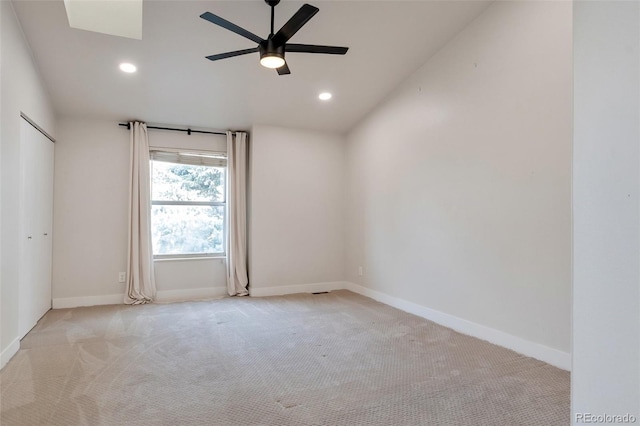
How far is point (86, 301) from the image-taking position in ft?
14.9

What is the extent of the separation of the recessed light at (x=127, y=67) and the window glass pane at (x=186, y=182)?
Answer: 1.54 m

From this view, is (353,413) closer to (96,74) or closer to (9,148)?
(9,148)

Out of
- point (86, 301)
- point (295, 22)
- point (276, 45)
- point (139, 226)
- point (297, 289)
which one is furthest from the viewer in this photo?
point (297, 289)

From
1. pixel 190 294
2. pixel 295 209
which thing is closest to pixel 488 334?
pixel 295 209

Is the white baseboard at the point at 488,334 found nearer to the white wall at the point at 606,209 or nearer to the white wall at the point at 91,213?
the white wall at the point at 606,209

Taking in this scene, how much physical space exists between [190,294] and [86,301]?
1241 millimetres

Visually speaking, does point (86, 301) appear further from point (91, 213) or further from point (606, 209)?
point (606, 209)

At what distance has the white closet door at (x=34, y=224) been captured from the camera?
10.9 ft

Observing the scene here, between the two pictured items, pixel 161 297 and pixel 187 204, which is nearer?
pixel 161 297

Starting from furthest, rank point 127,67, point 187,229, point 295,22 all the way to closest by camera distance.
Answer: point 187,229 → point 127,67 → point 295,22

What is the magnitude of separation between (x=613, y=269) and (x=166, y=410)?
215 cm

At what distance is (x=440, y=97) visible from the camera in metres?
3.79

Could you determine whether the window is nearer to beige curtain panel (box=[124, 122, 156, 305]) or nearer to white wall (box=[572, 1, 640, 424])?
beige curtain panel (box=[124, 122, 156, 305])

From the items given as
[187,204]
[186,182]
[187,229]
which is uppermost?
[186,182]
